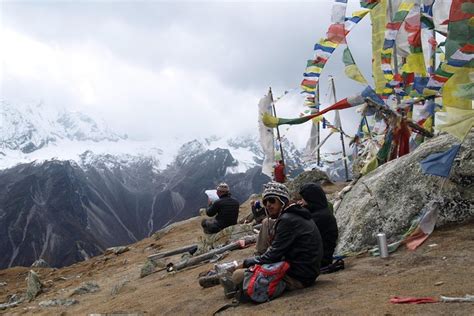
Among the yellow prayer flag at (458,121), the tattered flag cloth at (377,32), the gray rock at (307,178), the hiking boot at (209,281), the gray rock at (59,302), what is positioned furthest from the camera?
the gray rock at (307,178)

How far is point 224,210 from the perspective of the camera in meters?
12.9

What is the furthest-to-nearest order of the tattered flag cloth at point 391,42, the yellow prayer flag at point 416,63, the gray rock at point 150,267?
the tattered flag cloth at point 391,42 → the gray rock at point 150,267 → the yellow prayer flag at point 416,63

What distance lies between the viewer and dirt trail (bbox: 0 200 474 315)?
5.42 m

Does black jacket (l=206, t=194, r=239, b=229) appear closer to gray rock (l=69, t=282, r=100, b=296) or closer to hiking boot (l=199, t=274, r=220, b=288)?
gray rock (l=69, t=282, r=100, b=296)

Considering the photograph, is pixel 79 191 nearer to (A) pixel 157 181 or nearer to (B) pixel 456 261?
(A) pixel 157 181

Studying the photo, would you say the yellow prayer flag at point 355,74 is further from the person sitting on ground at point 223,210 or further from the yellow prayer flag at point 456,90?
the yellow prayer flag at point 456,90

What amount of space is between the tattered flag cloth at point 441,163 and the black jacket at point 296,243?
2.96 m

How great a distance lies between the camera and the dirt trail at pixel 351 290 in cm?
542

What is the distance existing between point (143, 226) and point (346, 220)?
13765 centimetres

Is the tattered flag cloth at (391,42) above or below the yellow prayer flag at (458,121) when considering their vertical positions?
above

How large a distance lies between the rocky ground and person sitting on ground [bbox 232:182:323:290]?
0.88ft

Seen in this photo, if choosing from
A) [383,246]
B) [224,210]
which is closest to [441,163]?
[383,246]

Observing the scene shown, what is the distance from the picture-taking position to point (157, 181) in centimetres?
19062

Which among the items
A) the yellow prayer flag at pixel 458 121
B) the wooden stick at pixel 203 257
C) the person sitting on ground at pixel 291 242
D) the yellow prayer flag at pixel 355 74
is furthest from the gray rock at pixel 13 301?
the yellow prayer flag at pixel 458 121
